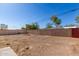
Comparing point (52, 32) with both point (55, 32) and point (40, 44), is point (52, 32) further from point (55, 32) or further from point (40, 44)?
point (40, 44)

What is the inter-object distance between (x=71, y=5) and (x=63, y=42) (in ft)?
1.29

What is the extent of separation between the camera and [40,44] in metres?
1.32

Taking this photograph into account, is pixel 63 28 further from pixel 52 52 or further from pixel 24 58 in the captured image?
pixel 24 58

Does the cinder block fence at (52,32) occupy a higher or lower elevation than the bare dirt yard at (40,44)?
higher

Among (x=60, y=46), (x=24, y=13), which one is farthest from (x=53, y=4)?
(x=60, y=46)

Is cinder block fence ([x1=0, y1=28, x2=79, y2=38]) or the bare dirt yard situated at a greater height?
cinder block fence ([x1=0, y1=28, x2=79, y2=38])

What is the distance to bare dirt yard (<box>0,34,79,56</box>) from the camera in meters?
1.30

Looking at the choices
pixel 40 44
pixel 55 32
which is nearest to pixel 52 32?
pixel 55 32

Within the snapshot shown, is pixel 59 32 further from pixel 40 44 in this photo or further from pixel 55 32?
pixel 40 44

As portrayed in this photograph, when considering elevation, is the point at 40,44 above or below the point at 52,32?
below

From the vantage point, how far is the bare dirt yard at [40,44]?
1.30 m

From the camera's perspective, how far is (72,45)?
1.31 meters

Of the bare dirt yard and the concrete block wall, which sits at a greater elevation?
the concrete block wall

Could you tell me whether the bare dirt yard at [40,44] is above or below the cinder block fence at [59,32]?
below
